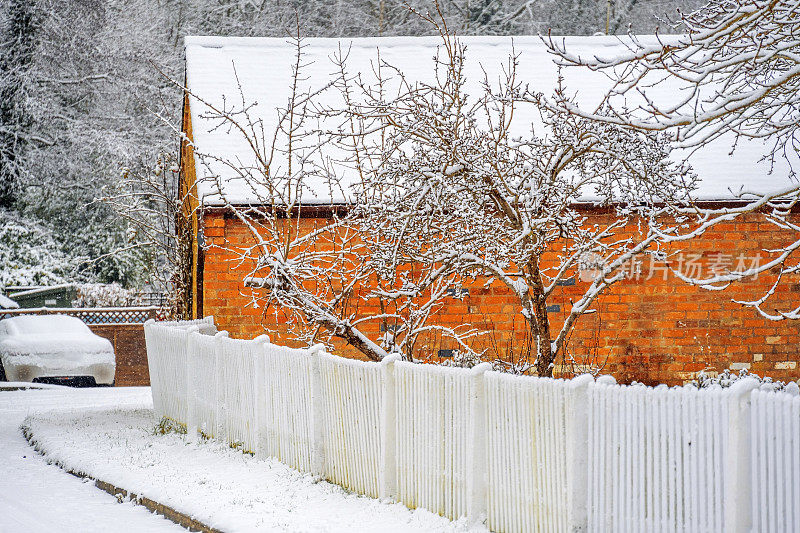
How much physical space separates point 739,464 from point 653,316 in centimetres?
699

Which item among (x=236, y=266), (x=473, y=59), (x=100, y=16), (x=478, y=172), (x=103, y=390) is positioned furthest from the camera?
(x=100, y=16)

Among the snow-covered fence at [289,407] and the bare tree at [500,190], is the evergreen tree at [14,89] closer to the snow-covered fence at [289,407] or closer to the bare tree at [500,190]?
the snow-covered fence at [289,407]

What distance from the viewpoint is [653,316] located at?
11547 millimetres

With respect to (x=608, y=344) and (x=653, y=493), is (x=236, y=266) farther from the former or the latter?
(x=653, y=493)

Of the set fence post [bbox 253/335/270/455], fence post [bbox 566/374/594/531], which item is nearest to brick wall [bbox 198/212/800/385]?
fence post [bbox 253/335/270/455]

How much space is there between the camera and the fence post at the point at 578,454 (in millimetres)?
5500

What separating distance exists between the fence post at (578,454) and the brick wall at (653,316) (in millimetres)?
5852

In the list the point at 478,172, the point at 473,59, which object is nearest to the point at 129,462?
the point at 478,172

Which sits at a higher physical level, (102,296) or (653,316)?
(653,316)

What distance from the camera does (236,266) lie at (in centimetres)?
1106

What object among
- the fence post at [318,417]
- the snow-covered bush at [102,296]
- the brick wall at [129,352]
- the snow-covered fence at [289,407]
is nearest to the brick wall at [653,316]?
the snow-covered fence at [289,407]

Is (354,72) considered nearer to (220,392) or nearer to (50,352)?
(220,392)

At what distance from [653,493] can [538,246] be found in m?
Answer: 3.02

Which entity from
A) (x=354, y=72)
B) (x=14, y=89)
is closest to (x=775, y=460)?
(x=354, y=72)
